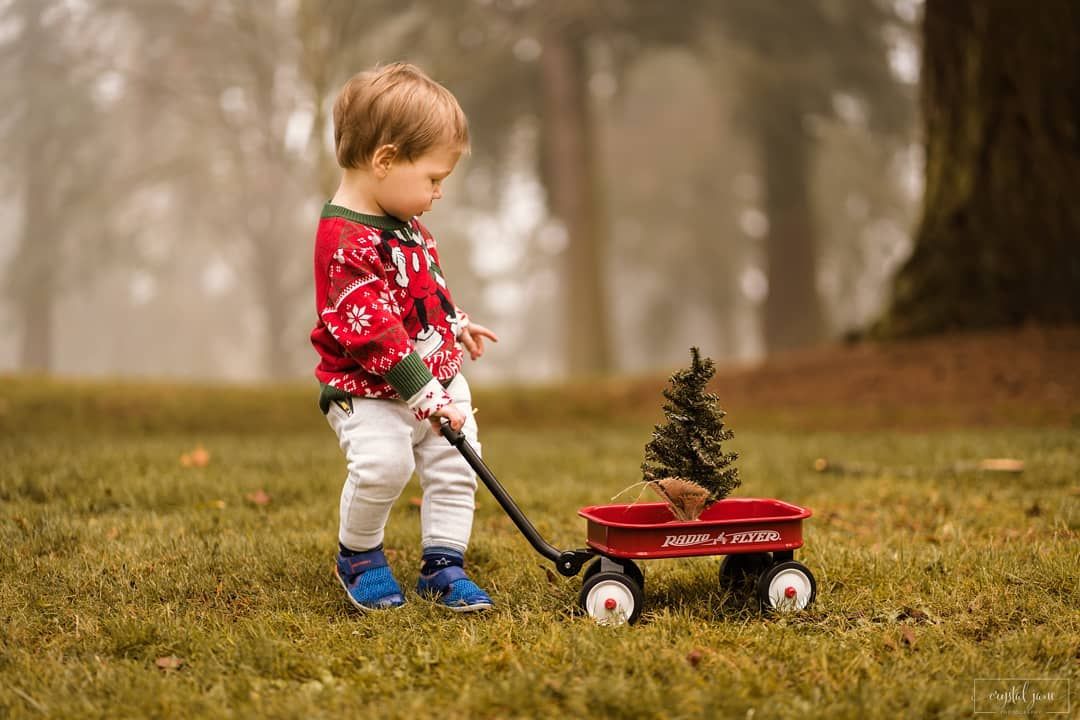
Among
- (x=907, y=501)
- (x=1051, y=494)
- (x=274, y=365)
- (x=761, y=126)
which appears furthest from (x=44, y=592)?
(x=274, y=365)

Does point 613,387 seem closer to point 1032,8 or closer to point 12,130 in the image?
point 1032,8

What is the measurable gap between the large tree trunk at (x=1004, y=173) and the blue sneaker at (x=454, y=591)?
727 centimetres

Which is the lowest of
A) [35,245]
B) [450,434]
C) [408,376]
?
[450,434]

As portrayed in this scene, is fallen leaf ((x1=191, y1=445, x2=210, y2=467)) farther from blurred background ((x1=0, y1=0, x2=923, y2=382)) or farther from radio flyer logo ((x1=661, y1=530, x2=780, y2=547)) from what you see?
blurred background ((x1=0, y1=0, x2=923, y2=382))

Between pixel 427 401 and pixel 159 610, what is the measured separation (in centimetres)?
105

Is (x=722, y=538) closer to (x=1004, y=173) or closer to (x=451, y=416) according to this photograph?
(x=451, y=416)

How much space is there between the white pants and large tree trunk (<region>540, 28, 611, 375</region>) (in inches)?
537

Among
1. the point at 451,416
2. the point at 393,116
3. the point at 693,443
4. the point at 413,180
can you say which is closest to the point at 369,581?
the point at 451,416

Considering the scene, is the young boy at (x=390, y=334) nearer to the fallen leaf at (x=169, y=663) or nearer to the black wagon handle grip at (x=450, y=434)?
the black wagon handle grip at (x=450, y=434)

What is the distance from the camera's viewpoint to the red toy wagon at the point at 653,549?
9.60 feet

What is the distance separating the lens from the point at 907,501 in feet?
15.9

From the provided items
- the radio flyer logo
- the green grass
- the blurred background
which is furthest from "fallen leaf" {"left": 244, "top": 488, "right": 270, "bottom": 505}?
the blurred background

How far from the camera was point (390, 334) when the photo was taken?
3020 mm

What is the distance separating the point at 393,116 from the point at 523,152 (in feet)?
58.2
